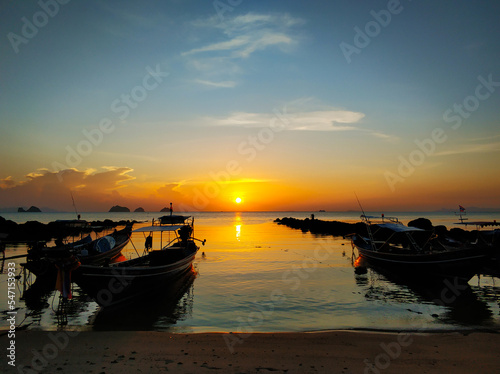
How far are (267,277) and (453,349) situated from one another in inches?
491

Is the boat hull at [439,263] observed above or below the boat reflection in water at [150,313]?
above

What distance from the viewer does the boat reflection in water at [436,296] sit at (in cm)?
1265

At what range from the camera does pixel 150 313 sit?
1361 cm

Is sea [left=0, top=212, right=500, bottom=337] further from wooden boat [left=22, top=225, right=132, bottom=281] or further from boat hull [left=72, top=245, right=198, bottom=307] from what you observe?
wooden boat [left=22, top=225, right=132, bottom=281]

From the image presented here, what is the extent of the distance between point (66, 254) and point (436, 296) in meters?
17.5

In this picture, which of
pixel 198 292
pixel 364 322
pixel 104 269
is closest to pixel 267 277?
pixel 198 292

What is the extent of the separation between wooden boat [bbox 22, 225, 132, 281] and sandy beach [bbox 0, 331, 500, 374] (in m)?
2.70

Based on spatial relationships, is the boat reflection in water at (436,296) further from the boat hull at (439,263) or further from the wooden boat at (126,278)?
the wooden boat at (126,278)

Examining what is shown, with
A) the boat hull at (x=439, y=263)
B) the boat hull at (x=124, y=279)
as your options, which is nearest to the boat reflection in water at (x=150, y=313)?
the boat hull at (x=124, y=279)

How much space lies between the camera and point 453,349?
352 inches

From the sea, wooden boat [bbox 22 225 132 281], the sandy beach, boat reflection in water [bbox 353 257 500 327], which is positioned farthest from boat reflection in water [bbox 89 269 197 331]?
boat reflection in water [bbox 353 257 500 327]

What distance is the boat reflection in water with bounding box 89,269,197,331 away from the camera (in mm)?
11938

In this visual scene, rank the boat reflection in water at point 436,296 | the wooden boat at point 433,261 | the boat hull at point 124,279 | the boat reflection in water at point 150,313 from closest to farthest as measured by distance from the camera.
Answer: the boat reflection in water at point 150,313, the boat reflection in water at point 436,296, the boat hull at point 124,279, the wooden boat at point 433,261

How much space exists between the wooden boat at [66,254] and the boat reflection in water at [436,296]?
1393 centimetres
